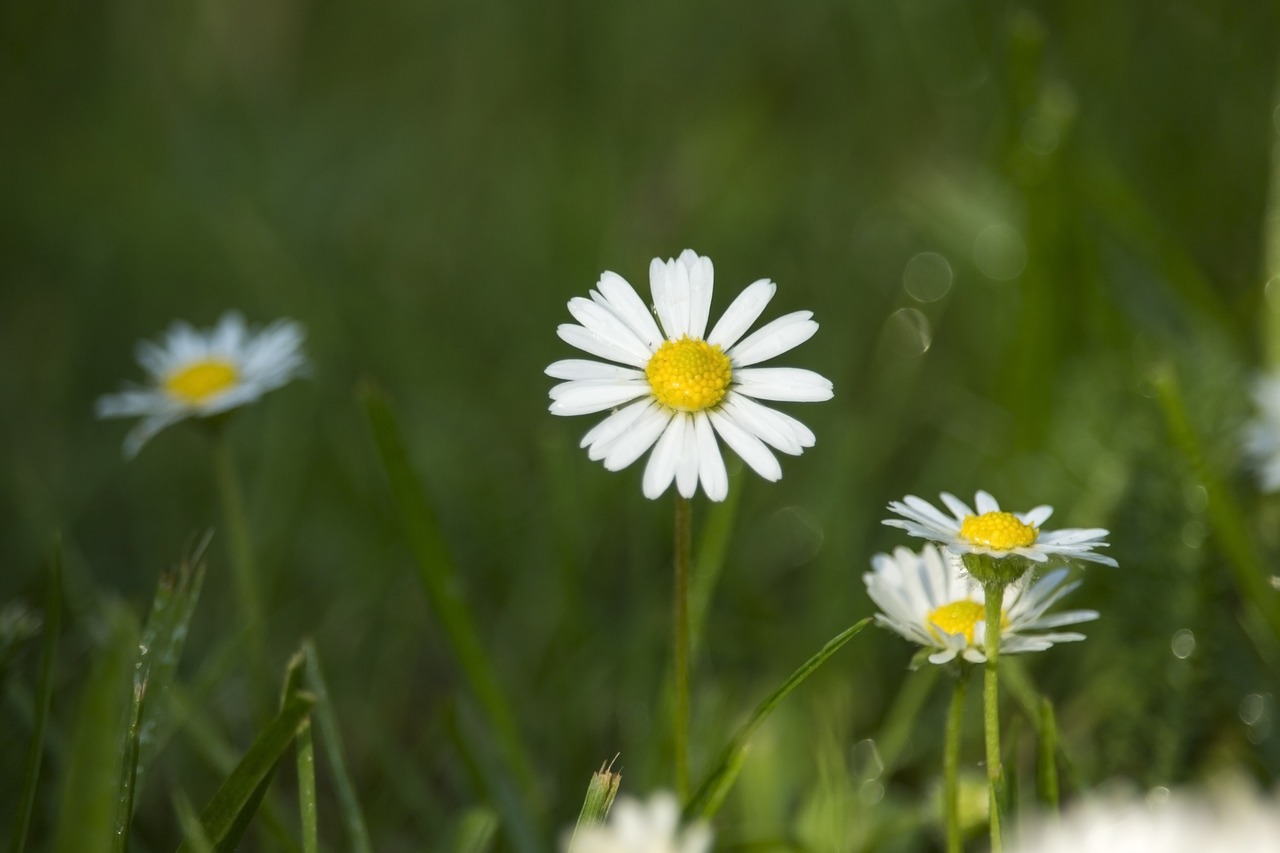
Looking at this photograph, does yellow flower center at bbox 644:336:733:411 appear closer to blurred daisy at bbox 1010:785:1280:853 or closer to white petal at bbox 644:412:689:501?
white petal at bbox 644:412:689:501

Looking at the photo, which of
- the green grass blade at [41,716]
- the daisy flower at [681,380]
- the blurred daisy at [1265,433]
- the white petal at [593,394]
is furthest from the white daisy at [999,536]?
the green grass blade at [41,716]

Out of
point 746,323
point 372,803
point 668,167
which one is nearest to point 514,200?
point 668,167

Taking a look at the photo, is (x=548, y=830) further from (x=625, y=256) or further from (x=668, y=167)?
(x=668, y=167)

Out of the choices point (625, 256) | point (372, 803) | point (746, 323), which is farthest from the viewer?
point (625, 256)

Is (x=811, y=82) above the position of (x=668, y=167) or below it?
above

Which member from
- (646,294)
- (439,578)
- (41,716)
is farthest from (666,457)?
(646,294)

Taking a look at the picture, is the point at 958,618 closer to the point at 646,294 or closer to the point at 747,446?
the point at 747,446

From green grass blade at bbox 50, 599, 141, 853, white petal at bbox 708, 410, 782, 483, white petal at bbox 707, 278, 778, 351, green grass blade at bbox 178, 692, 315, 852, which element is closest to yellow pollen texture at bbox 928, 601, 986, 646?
white petal at bbox 708, 410, 782, 483
